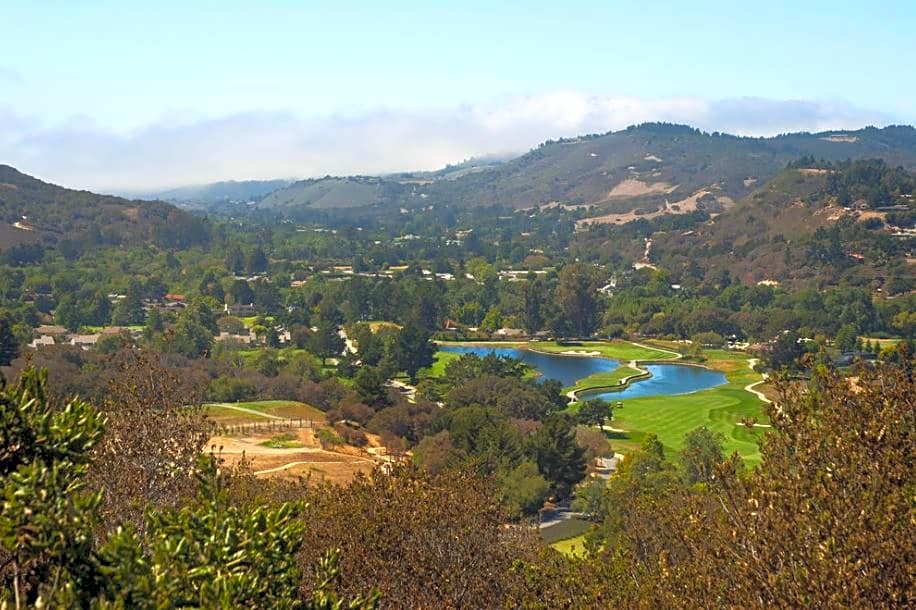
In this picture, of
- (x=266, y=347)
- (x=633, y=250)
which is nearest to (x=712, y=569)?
(x=266, y=347)

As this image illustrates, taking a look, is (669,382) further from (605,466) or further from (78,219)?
(78,219)

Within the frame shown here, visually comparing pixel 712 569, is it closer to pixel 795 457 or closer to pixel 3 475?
pixel 795 457

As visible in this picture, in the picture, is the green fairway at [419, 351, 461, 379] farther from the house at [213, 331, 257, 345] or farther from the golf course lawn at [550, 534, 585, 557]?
the golf course lawn at [550, 534, 585, 557]

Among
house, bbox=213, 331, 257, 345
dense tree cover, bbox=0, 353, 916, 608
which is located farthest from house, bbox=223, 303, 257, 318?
dense tree cover, bbox=0, 353, 916, 608

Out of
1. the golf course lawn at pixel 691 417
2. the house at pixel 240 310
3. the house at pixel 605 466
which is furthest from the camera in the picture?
the house at pixel 240 310

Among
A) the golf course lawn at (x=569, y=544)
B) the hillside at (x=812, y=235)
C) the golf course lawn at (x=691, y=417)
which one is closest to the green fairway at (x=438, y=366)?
the golf course lawn at (x=691, y=417)

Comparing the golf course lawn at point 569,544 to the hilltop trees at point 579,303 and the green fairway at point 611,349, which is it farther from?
the hilltop trees at point 579,303
